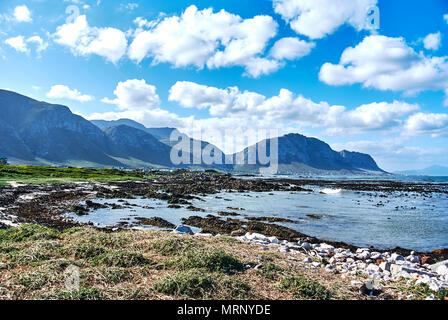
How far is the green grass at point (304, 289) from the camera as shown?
6.09m

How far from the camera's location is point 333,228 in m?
18.9

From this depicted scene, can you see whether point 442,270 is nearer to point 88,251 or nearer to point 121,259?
point 121,259

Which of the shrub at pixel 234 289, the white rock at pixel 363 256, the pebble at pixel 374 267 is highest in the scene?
the shrub at pixel 234 289

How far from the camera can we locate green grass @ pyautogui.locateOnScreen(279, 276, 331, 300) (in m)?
6.09

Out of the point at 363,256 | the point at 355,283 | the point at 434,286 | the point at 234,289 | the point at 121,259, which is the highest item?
the point at 121,259

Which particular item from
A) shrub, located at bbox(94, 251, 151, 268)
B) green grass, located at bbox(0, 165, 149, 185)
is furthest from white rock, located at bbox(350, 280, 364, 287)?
green grass, located at bbox(0, 165, 149, 185)

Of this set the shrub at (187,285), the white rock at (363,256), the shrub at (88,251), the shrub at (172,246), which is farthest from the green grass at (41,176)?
the white rock at (363,256)

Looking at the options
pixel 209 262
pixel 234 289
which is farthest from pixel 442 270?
pixel 209 262

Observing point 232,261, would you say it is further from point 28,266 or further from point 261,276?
point 28,266

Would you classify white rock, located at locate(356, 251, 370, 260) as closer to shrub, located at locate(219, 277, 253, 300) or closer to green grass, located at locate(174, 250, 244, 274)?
green grass, located at locate(174, 250, 244, 274)

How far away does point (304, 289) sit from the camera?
20.3 feet

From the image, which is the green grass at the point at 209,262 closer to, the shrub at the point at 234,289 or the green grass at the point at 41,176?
the shrub at the point at 234,289
